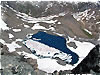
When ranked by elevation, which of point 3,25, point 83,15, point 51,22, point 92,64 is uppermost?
point 83,15

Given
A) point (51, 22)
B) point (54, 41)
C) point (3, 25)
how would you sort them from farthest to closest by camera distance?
point (51, 22), point (3, 25), point (54, 41)

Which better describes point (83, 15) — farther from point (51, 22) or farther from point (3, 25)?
point (3, 25)

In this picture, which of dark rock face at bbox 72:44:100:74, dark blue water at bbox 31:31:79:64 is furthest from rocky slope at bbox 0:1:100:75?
dark rock face at bbox 72:44:100:74

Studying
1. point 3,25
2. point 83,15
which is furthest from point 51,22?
point 3,25

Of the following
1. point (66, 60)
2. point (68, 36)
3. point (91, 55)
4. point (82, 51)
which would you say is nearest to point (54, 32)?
point (68, 36)

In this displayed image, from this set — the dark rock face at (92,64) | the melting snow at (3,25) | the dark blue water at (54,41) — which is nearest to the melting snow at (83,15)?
the dark blue water at (54,41)

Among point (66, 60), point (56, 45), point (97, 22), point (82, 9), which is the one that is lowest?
point (66, 60)

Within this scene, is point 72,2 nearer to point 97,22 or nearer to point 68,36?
point 97,22

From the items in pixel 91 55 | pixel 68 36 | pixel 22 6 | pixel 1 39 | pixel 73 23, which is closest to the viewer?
pixel 91 55

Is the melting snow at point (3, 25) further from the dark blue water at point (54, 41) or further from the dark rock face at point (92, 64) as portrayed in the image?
the dark rock face at point (92, 64)
